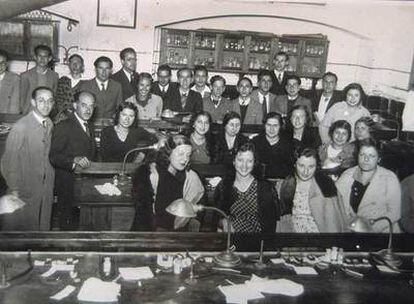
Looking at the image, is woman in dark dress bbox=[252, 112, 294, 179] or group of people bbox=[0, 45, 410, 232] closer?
group of people bbox=[0, 45, 410, 232]

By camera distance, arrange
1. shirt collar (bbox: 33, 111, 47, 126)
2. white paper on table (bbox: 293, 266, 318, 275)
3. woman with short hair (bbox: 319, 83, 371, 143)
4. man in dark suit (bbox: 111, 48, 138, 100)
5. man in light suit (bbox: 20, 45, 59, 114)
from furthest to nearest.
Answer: man in dark suit (bbox: 111, 48, 138, 100)
man in light suit (bbox: 20, 45, 59, 114)
woman with short hair (bbox: 319, 83, 371, 143)
shirt collar (bbox: 33, 111, 47, 126)
white paper on table (bbox: 293, 266, 318, 275)

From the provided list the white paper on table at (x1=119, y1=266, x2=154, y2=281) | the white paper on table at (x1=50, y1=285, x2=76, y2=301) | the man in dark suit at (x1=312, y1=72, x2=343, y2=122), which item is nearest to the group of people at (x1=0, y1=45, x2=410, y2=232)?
the man in dark suit at (x1=312, y1=72, x2=343, y2=122)

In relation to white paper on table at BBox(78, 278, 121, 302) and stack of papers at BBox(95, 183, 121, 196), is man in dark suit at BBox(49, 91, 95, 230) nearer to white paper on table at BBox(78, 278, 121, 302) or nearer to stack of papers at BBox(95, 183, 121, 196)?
stack of papers at BBox(95, 183, 121, 196)

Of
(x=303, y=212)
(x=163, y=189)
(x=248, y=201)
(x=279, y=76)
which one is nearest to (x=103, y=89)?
(x=163, y=189)

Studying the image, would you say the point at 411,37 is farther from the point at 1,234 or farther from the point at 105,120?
the point at 1,234

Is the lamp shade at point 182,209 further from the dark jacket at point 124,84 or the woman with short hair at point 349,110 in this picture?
the dark jacket at point 124,84

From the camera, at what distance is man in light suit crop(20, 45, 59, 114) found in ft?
20.0

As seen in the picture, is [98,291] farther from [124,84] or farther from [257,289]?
[124,84]

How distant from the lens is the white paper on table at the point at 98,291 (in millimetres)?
2602

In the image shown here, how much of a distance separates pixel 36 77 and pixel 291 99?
11.0ft

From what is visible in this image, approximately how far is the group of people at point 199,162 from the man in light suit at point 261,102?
81cm

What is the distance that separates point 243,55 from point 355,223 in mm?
6656

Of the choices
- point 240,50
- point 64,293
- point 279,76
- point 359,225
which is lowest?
point 64,293

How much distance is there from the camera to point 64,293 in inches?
103
